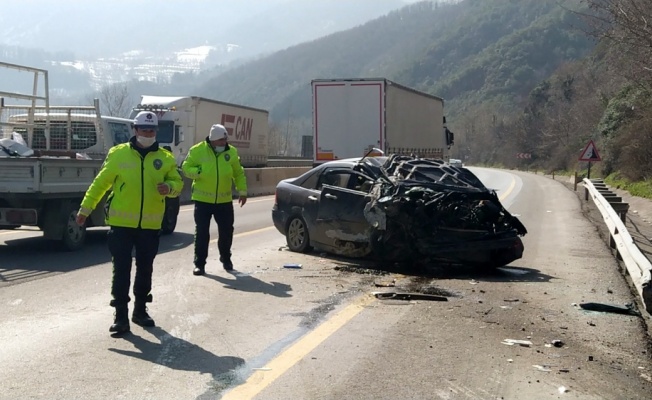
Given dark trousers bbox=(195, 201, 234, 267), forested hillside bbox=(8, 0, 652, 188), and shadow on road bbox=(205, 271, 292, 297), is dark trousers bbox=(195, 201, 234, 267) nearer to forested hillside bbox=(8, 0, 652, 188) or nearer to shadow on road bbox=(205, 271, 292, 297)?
shadow on road bbox=(205, 271, 292, 297)

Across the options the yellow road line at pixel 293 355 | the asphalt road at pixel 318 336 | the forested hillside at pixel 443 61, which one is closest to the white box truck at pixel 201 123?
the asphalt road at pixel 318 336

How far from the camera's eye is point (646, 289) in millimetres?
7387

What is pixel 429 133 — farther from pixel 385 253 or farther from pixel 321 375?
pixel 321 375

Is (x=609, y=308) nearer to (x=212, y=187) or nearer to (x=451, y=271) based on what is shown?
(x=451, y=271)

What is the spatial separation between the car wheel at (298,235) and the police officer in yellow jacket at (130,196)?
5192 millimetres

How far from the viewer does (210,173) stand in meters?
10.6

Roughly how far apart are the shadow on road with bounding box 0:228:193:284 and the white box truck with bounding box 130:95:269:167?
39.5ft

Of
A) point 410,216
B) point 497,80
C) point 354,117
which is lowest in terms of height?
point 410,216

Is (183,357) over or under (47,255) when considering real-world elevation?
under

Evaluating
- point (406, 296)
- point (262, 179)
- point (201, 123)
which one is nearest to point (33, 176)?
point (406, 296)

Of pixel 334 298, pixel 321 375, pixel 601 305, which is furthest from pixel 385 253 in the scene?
pixel 321 375

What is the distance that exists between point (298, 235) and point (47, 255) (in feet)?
12.4

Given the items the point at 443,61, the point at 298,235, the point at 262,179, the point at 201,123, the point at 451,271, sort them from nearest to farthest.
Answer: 1. the point at 451,271
2. the point at 298,235
3. the point at 201,123
4. the point at 262,179
5. the point at 443,61

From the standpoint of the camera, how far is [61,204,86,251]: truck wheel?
41.1 feet
